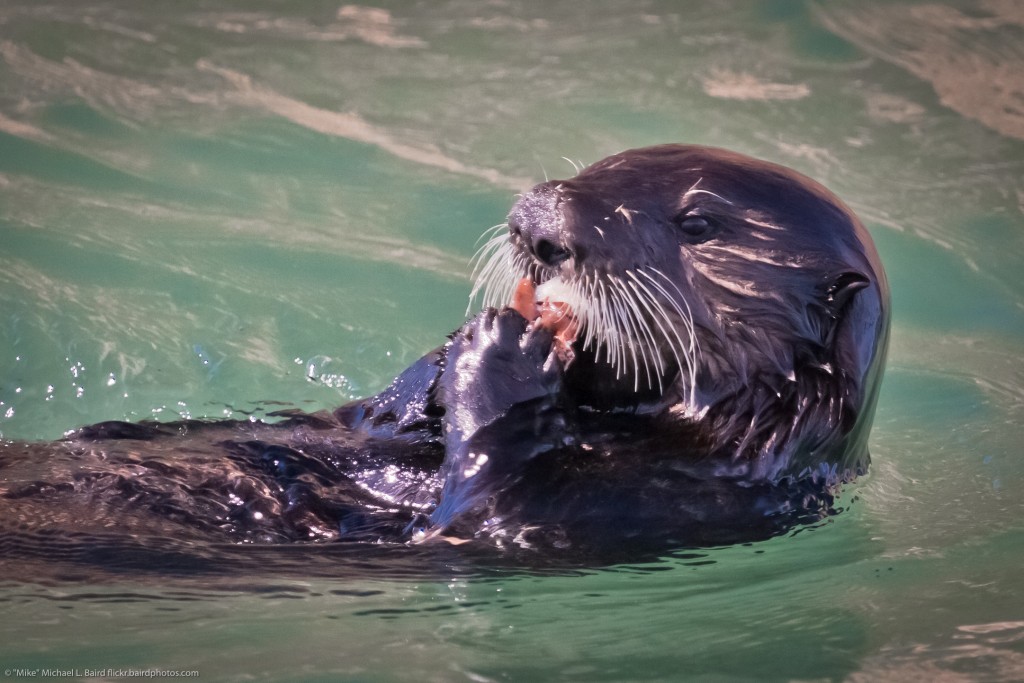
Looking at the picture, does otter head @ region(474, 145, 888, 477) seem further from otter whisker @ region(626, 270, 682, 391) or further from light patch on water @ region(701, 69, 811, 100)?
light patch on water @ region(701, 69, 811, 100)

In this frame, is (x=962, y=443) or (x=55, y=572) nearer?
(x=55, y=572)

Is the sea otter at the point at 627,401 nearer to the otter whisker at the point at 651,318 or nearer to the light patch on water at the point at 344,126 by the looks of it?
the otter whisker at the point at 651,318

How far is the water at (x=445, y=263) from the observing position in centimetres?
340

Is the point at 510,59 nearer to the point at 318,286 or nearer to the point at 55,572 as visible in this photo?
the point at 318,286

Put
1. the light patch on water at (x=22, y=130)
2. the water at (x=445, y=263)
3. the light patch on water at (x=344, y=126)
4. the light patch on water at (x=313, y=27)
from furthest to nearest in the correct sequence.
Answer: the light patch on water at (x=313, y=27) < the light patch on water at (x=344, y=126) < the light patch on water at (x=22, y=130) < the water at (x=445, y=263)

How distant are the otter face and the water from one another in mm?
610

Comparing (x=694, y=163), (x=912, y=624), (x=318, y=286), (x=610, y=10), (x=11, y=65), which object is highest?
(x=610, y=10)

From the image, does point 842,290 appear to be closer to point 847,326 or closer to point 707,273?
point 847,326

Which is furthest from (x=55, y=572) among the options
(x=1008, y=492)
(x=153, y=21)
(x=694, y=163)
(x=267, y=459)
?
(x=153, y=21)

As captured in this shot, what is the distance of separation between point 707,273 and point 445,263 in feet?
9.77

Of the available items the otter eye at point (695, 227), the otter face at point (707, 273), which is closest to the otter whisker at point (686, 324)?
the otter face at point (707, 273)

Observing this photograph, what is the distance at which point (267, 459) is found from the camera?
424 centimetres

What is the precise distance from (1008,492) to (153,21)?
694 centimetres

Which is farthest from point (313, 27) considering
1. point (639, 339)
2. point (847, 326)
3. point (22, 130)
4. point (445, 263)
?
point (847, 326)
